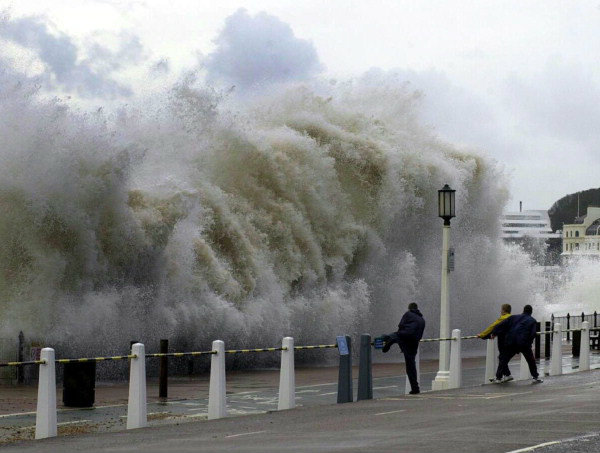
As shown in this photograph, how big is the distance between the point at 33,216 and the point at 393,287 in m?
20.3

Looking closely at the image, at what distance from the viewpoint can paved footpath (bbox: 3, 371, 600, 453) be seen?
13312 mm

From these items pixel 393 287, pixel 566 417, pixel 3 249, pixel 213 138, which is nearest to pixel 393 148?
pixel 393 287

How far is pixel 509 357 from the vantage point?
82.8 ft

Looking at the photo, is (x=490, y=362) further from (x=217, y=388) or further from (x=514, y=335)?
(x=217, y=388)

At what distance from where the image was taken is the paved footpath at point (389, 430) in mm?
13312

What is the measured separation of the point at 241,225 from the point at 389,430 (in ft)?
78.8

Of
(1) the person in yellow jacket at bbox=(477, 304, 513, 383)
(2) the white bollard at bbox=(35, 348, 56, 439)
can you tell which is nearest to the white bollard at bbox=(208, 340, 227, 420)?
(2) the white bollard at bbox=(35, 348, 56, 439)

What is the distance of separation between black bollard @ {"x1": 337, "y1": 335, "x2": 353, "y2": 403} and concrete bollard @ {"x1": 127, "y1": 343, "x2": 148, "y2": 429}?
196 inches

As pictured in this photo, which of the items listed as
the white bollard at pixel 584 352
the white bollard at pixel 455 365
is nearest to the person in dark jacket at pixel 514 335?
the white bollard at pixel 455 365

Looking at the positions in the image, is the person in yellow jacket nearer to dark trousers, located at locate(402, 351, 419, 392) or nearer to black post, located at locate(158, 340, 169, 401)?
dark trousers, located at locate(402, 351, 419, 392)

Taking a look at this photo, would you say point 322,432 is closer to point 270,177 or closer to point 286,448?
point 286,448

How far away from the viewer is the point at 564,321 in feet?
205

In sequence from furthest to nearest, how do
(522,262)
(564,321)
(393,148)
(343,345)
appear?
(564,321), (522,262), (393,148), (343,345)

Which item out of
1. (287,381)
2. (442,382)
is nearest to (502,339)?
(442,382)
